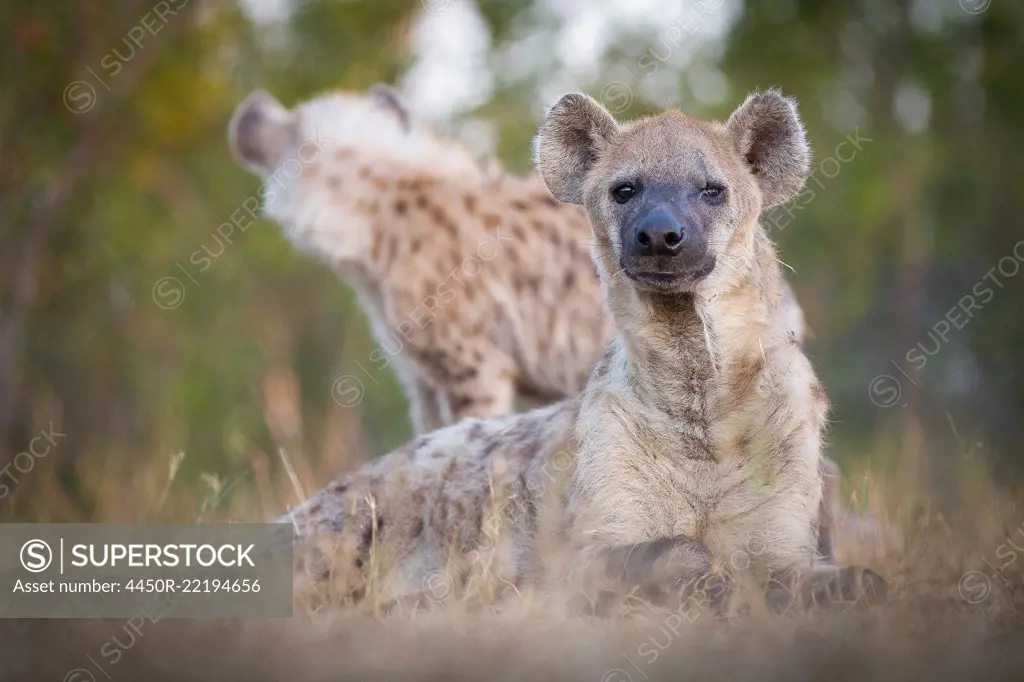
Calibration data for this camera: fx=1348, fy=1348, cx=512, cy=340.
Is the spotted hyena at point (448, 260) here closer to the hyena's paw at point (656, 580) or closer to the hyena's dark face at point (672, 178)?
the hyena's dark face at point (672, 178)

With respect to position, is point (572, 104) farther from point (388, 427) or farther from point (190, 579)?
point (388, 427)

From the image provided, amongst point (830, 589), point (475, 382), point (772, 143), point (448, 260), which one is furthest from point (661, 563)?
point (448, 260)

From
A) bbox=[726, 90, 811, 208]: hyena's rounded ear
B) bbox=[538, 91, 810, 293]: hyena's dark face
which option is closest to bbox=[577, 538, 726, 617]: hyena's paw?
bbox=[538, 91, 810, 293]: hyena's dark face

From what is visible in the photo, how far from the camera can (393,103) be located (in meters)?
8.43

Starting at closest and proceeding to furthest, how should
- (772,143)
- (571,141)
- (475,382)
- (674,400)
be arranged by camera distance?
(674,400)
(772,143)
(571,141)
(475,382)

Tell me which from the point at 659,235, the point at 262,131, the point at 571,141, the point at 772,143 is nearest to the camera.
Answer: the point at 659,235

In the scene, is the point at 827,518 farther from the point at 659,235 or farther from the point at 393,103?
the point at 393,103

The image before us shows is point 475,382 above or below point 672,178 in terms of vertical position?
above

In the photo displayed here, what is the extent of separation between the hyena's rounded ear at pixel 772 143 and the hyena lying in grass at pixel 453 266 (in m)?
2.37

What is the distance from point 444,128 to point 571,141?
492 cm

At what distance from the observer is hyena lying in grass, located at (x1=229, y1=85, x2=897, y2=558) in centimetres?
711

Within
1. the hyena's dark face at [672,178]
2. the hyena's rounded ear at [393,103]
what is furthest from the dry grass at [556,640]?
the hyena's rounded ear at [393,103]

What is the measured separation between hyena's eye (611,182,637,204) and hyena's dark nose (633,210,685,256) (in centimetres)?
30

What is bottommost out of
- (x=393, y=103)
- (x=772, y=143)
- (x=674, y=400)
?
(x=674, y=400)
